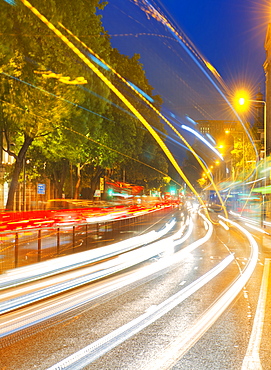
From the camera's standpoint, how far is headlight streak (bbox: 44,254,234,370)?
5.60m

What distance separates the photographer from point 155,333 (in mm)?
6820

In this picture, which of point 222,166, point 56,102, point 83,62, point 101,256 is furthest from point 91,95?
point 222,166

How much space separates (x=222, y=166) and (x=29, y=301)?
398 ft

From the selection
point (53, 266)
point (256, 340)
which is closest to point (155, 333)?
point (256, 340)

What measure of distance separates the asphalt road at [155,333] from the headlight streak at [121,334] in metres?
0.03

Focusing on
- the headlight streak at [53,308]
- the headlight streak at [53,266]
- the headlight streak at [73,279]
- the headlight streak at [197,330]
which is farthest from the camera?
the headlight streak at [53,266]

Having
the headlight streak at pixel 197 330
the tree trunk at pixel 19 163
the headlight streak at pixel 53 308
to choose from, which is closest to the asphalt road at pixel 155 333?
the headlight streak at pixel 197 330

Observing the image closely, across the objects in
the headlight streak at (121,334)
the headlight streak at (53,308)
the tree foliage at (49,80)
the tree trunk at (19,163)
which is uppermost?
the tree foliage at (49,80)

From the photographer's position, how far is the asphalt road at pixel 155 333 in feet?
18.5

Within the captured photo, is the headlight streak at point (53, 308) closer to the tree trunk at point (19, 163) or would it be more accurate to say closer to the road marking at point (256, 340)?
the road marking at point (256, 340)

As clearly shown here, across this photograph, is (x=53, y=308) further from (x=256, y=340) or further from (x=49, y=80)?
(x=49, y=80)

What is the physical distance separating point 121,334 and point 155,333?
0.50 meters

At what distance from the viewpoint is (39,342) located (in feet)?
21.3

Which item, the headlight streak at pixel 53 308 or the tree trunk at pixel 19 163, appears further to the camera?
the tree trunk at pixel 19 163
